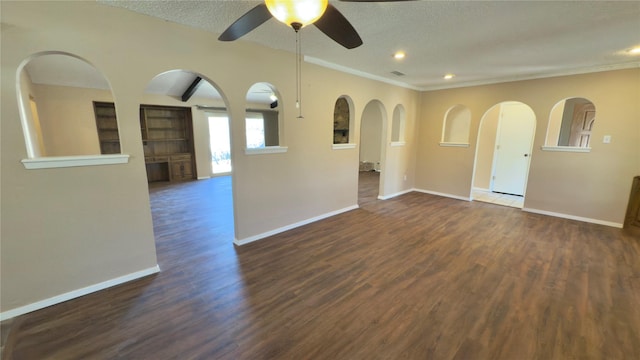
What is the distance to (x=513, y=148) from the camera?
229 inches

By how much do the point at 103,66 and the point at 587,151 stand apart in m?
6.58

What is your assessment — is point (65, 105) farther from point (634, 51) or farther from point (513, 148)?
point (513, 148)

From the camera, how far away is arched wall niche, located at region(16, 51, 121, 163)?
479 cm

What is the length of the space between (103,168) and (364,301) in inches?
104

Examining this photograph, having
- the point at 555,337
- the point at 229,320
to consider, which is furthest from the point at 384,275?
the point at 229,320

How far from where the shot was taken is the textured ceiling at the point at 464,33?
209 centimetres

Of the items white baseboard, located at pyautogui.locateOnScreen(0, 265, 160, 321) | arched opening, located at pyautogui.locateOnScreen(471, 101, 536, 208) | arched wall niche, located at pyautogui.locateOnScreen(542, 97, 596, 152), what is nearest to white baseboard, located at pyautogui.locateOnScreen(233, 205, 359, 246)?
white baseboard, located at pyautogui.locateOnScreen(0, 265, 160, 321)

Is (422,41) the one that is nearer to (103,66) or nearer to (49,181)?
(103,66)

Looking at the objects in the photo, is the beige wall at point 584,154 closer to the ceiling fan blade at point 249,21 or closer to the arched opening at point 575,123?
the arched opening at point 575,123

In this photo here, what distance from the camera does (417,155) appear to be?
629 cm

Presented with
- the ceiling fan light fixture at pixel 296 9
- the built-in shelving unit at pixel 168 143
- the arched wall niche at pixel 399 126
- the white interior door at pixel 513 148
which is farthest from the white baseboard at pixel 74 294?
the white interior door at pixel 513 148

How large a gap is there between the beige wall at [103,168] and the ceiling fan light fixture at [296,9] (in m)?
1.74

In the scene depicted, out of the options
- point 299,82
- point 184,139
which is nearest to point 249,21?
point 299,82

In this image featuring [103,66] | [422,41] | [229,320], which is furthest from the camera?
[422,41]
